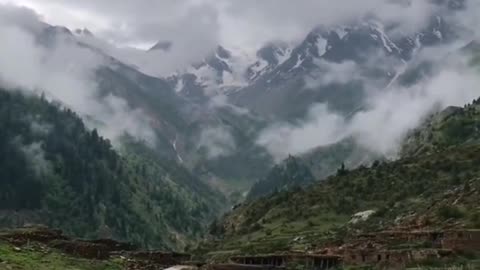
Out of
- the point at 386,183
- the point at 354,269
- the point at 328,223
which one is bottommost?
the point at 354,269

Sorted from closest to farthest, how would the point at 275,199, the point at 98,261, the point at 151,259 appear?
the point at 98,261 → the point at 151,259 → the point at 275,199

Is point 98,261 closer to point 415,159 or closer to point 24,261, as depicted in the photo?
point 24,261

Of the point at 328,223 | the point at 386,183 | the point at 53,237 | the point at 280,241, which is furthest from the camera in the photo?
the point at 386,183

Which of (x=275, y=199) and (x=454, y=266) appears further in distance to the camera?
(x=275, y=199)

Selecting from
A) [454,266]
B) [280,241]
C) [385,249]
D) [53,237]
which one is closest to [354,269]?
[385,249]

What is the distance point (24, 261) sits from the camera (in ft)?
190

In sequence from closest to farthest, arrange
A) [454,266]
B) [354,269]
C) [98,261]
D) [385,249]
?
[454,266] < [354,269] < [385,249] < [98,261]

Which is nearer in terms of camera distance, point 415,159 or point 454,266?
point 454,266

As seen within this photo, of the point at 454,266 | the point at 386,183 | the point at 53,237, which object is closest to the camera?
the point at 454,266

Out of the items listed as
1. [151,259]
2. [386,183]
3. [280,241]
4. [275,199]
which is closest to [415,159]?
[386,183]

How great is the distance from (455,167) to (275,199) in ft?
177

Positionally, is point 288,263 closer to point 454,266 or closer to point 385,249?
point 385,249

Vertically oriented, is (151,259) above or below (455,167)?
below

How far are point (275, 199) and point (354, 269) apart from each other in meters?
127
